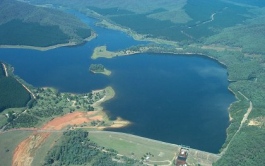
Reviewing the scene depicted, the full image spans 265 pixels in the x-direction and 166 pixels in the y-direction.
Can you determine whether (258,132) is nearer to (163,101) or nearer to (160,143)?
(160,143)

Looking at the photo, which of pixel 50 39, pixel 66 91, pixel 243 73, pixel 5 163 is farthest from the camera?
pixel 50 39

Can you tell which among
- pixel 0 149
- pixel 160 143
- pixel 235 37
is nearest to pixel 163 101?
pixel 160 143

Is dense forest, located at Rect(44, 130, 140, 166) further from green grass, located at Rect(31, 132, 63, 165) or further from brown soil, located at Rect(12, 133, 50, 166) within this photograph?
brown soil, located at Rect(12, 133, 50, 166)

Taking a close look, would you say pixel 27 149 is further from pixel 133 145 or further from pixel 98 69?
pixel 98 69

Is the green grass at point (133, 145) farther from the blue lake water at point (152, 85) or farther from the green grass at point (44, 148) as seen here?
the green grass at point (44, 148)

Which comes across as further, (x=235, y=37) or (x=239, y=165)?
(x=235, y=37)

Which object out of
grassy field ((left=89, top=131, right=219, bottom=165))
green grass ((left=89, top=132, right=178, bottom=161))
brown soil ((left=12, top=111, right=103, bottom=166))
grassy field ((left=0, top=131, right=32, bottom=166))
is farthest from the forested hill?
grassy field ((left=89, top=131, right=219, bottom=165))

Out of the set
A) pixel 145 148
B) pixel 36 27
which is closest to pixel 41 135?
pixel 145 148

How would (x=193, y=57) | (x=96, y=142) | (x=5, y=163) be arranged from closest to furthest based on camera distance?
(x=5, y=163) → (x=96, y=142) → (x=193, y=57)
